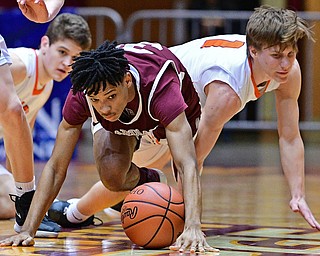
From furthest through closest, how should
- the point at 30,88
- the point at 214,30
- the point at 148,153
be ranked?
1. the point at 214,30
2. the point at 30,88
3. the point at 148,153

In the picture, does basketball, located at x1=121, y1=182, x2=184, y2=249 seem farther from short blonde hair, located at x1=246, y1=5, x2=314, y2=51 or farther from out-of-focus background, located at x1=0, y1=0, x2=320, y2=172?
out-of-focus background, located at x1=0, y1=0, x2=320, y2=172

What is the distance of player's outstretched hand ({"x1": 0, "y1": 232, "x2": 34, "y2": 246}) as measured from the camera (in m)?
4.23

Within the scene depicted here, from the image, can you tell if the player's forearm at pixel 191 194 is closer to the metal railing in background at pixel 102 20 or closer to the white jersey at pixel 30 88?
the white jersey at pixel 30 88

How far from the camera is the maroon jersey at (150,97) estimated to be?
4.25 m

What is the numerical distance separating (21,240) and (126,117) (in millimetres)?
833

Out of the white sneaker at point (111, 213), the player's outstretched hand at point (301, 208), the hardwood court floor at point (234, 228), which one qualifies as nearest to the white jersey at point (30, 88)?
the hardwood court floor at point (234, 228)

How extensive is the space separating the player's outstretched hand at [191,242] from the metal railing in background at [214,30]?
7525 mm

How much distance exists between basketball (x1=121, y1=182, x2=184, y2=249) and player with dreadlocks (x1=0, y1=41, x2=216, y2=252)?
10 cm

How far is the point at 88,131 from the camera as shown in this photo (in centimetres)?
1226

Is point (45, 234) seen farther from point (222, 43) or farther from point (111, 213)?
point (222, 43)

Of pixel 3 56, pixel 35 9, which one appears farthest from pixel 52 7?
pixel 3 56

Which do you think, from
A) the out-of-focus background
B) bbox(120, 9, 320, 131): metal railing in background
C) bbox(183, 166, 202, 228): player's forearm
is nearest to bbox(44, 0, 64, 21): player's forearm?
bbox(183, 166, 202, 228): player's forearm

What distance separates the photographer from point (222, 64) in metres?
4.83

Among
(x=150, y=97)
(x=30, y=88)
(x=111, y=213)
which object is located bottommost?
(x=111, y=213)
